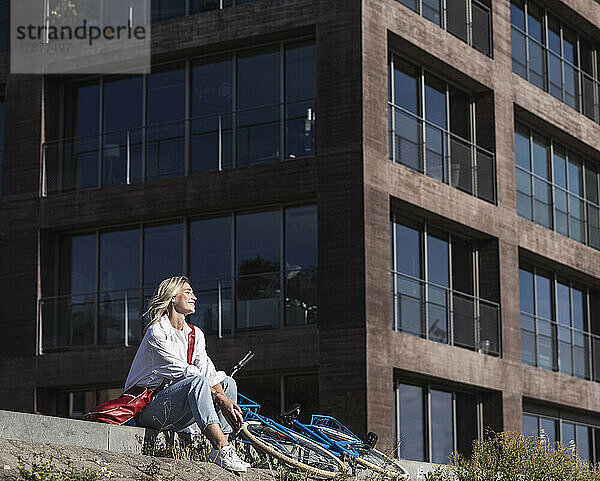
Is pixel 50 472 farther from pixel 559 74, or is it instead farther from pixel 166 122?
pixel 559 74

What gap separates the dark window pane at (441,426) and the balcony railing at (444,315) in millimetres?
1128

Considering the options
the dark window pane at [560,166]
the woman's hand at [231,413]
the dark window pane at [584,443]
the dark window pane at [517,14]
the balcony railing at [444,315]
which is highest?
the dark window pane at [517,14]

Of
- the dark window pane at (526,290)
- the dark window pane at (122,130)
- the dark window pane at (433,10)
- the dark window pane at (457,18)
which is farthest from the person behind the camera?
the dark window pane at (526,290)

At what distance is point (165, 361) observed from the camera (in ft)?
38.5

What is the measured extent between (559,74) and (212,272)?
39.2 ft

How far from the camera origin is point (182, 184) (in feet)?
77.9

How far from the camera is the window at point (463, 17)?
2542cm

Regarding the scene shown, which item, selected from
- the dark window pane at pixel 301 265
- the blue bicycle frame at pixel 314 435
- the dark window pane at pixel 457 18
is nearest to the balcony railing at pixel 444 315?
the dark window pane at pixel 301 265

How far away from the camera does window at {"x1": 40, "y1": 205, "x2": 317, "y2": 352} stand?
74.5 ft

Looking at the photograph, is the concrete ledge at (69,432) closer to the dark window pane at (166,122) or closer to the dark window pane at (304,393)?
the dark window pane at (304,393)

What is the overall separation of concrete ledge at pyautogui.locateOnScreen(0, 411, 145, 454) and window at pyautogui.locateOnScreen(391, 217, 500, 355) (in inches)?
478

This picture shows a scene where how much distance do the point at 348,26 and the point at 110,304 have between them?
23.6ft

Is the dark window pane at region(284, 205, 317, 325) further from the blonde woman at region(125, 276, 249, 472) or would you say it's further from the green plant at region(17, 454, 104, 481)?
the green plant at region(17, 454, 104, 481)

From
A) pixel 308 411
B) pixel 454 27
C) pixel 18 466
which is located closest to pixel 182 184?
pixel 308 411
